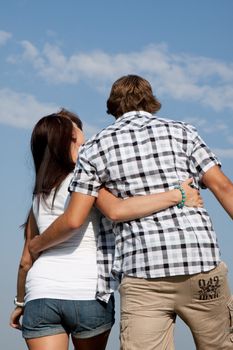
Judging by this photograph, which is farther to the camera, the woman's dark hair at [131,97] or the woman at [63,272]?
the woman's dark hair at [131,97]

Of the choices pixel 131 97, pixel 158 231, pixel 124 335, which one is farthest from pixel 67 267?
pixel 131 97

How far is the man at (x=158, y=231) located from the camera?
418 centimetres

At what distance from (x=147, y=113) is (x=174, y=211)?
2.47 ft

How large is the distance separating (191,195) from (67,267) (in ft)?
3.10

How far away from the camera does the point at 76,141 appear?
192 inches

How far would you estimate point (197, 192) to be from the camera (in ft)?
14.4

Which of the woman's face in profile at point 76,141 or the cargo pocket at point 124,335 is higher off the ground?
the woman's face in profile at point 76,141

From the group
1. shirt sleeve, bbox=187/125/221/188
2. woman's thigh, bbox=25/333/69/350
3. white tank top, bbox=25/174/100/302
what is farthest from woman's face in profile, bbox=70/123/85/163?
woman's thigh, bbox=25/333/69/350

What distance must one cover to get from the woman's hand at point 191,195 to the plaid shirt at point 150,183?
0.04 m

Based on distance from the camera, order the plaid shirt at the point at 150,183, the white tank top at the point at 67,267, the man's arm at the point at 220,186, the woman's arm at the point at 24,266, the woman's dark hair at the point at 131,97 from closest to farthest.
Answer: the plaid shirt at the point at 150,183, the man's arm at the point at 220,186, the white tank top at the point at 67,267, the woman's dark hair at the point at 131,97, the woman's arm at the point at 24,266

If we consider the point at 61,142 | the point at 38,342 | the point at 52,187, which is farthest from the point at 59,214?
the point at 38,342

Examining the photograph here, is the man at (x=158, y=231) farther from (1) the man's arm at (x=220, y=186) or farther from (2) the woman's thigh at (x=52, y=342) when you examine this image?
(2) the woman's thigh at (x=52, y=342)

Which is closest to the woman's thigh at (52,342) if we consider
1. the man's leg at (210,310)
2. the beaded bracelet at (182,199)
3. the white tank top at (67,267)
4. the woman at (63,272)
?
the woman at (63,272)

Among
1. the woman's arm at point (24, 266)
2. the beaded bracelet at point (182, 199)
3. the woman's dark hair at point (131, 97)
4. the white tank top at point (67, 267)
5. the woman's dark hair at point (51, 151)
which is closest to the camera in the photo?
the beaded bracelet at point (182, 199)
